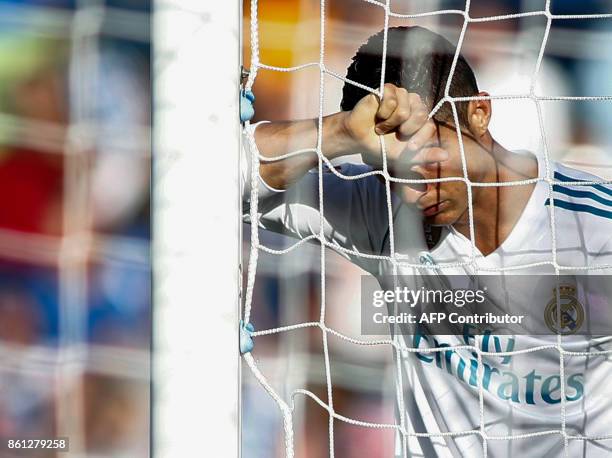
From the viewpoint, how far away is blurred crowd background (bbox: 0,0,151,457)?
107cm

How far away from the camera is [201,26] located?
526 millimetres

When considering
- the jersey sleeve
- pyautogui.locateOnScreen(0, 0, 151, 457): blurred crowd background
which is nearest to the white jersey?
the jersey sleeve

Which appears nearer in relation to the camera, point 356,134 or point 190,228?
point 190,228

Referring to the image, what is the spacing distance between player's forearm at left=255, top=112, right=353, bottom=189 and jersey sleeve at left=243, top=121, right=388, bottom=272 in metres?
0.05

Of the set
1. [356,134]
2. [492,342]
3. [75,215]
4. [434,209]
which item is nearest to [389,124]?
[356,134]

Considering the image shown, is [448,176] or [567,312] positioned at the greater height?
[448,176]

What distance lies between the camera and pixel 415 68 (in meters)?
0.86

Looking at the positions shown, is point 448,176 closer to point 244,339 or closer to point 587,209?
point 587,209

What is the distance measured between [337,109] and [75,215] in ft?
1.33

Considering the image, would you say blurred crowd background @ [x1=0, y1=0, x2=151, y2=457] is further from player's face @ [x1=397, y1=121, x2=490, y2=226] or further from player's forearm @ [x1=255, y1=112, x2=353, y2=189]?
player's face @ [x1=397, y1=121, x2=490, y2=226]

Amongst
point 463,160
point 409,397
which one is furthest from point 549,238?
point 409,397

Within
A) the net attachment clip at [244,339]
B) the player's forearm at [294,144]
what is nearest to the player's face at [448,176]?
the player's forearm at [294,144]

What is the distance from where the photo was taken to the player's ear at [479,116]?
2.94ft

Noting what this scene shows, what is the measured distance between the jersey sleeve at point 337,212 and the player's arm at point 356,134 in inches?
1.8
